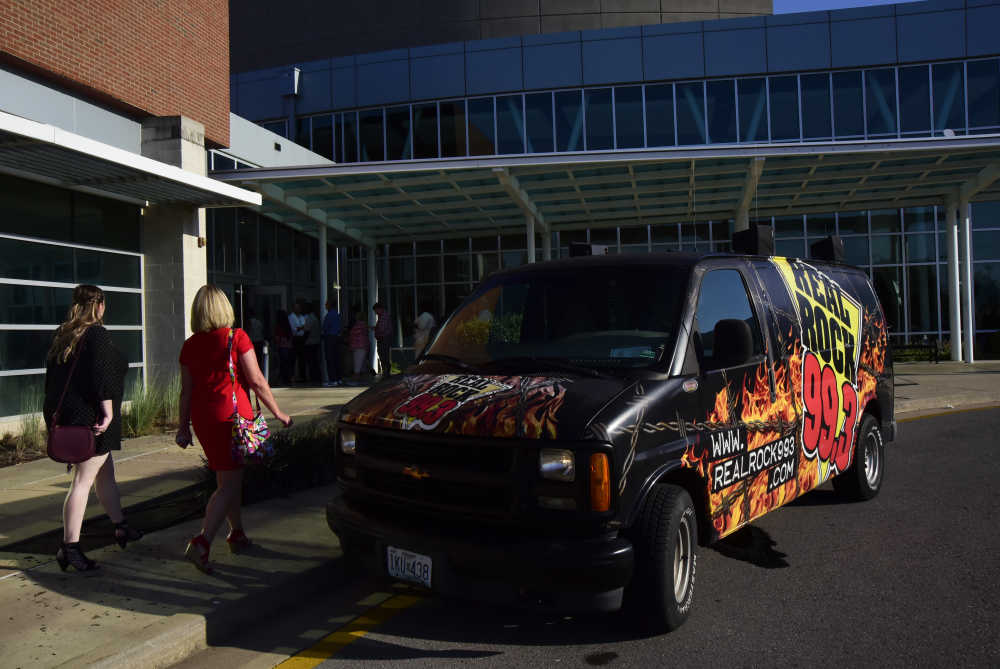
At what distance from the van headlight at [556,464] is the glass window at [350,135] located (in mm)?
25830

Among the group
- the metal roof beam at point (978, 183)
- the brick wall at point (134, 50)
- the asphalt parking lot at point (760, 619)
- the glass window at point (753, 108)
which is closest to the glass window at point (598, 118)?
the glass window at point (753, 108)

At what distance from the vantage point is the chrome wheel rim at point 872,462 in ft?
22.5

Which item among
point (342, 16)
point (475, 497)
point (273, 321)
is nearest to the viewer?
point (475, 497)

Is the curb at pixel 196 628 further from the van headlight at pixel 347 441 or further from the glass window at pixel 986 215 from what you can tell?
the glass window at pixel 986 215

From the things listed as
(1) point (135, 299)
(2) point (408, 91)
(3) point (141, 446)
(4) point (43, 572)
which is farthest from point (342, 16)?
(4) point (43, 572)

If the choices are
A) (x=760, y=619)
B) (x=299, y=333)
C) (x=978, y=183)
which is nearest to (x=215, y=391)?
(x=760, y=619)

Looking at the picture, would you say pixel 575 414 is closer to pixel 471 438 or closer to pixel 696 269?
pixel 471 438

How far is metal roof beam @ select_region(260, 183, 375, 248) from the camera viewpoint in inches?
679

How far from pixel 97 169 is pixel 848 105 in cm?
2194

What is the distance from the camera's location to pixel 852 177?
18.6 metres

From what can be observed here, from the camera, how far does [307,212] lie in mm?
19328

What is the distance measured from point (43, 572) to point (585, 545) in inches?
139

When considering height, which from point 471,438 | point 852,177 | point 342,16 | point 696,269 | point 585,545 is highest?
point 342,16

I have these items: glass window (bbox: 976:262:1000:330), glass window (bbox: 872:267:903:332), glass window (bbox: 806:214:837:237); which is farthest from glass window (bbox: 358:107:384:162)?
glass window (bbox: 976:262:1000:330)
